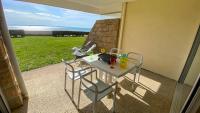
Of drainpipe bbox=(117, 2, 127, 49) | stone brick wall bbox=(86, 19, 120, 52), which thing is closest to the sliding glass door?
drainpipe bbox=(117, 2, 127, 49)

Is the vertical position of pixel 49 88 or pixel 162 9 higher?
pixel 162 9

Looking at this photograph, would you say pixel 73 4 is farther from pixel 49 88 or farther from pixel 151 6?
pixel 49 88

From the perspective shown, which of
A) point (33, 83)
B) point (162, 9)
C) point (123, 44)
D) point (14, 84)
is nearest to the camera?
point (14, 84)

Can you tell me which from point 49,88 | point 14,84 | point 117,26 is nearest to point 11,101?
point 14,84

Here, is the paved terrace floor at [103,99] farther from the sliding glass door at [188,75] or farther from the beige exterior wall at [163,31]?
the beige exterior wall at [163,31]

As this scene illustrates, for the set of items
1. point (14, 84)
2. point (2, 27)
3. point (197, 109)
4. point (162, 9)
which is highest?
point (162, 9)

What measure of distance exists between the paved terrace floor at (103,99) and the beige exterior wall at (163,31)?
1.60 ft

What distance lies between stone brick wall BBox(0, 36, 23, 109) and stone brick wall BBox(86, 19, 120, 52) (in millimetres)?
3197

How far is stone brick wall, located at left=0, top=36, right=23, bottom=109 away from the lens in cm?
128

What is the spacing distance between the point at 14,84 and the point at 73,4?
3491mm

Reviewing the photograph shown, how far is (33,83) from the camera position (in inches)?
84.1

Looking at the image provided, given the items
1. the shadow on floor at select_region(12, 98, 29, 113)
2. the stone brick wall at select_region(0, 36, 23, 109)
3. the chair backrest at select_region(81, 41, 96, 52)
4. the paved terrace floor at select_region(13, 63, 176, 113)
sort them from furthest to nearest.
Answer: the chair backrest at select_region(81, 41, 96, 52) < the paved terrace floor at select_region(13, 63, 176, 113) < the shadow on floor at select_region(12, 98, 29, 113) < the stone brick wall at select_region(0, 36, 23, 109)

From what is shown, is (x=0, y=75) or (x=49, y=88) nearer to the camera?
(x=0, y=75)

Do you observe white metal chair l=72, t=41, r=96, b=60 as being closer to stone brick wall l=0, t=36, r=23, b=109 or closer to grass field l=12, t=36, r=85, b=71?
grass field l=12, t=36, r=85, b=71
